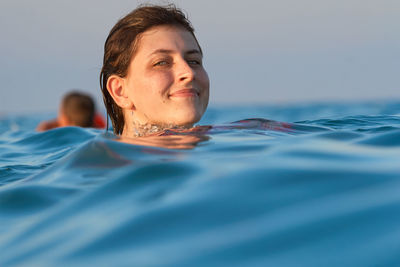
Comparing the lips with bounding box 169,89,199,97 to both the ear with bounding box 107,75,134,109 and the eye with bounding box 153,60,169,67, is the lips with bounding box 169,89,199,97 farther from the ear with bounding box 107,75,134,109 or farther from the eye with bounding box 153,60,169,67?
the ear with bounding box 107,75,134,109

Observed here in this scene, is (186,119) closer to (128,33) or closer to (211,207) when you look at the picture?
(128,33)

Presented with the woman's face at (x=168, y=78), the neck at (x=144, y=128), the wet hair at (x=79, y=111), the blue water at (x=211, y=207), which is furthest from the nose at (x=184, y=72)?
the wet hair at (x=79, y=111)

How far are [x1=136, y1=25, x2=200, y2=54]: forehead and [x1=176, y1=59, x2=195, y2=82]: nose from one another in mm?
130

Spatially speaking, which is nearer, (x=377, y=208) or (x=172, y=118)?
(x=377, y=208)

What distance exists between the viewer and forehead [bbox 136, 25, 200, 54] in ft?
12.5

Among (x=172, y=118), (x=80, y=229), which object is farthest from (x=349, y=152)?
(x=172, y=118)

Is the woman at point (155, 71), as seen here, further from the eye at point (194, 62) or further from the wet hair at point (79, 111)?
the wet hair at point (79, 111)

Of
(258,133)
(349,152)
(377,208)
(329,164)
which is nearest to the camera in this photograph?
(377,208)

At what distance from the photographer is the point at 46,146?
557 centimetres

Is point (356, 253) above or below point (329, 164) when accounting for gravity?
below

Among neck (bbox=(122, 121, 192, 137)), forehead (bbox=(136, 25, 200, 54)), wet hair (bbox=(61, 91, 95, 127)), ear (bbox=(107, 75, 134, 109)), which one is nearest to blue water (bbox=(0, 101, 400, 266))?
neck (bbox=(122, 121, 192, 137))

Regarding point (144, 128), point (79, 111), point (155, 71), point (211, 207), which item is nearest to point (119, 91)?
point (144, 128)

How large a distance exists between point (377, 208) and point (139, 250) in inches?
29.3

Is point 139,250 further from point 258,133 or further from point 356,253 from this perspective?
point 258,133
